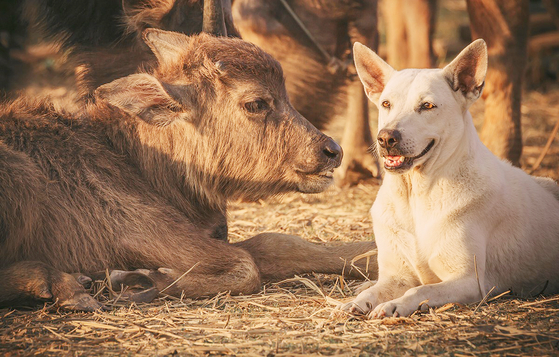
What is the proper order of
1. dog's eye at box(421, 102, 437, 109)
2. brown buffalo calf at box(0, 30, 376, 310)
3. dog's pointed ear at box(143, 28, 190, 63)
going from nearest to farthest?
dog's eye at box(421, 102, 437, 109), brown buffalo calf at box(0, 30, 376, 310), dog's pointed ear at box(143, 28, 190, 63)

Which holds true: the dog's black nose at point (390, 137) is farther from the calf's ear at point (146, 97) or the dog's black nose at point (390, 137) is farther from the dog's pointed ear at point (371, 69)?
the calf's ear at point (146, 97)

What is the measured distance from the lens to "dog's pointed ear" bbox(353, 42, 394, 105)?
3848 millimetres

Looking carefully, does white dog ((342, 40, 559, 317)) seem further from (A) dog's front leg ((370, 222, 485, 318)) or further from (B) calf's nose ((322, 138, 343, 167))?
(B) calf's nose ((322, 138, 343, 167))

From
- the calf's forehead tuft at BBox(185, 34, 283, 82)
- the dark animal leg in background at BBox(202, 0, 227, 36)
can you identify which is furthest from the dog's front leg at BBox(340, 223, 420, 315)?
the dark animal leg in background at BBox(202, 0, 227, 36)

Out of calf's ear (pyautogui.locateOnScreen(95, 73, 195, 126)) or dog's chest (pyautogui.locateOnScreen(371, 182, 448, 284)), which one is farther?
calf's ear (pyautogui.locateOnScreen(95, 73, 195, 126))

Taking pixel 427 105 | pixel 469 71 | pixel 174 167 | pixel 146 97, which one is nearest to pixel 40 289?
pixel 174 167

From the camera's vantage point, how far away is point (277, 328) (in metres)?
3.19

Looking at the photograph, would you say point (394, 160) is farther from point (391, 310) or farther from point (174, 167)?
point (174, 167)

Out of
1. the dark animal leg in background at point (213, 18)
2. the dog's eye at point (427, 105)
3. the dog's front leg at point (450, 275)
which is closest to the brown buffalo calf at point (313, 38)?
the dark animal leg in background at point (213, 18)

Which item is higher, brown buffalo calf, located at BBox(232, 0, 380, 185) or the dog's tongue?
brown buffalo calf, located at BBox(232, 0, 380, 185)

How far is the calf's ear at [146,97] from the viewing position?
399 cm

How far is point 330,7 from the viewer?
617 centimetres

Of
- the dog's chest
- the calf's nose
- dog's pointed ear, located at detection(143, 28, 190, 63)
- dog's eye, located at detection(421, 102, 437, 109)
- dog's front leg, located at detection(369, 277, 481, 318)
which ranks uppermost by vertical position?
dog's pointed ear, located at detection(143, 28, 190, 63)

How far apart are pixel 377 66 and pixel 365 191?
290 cm
